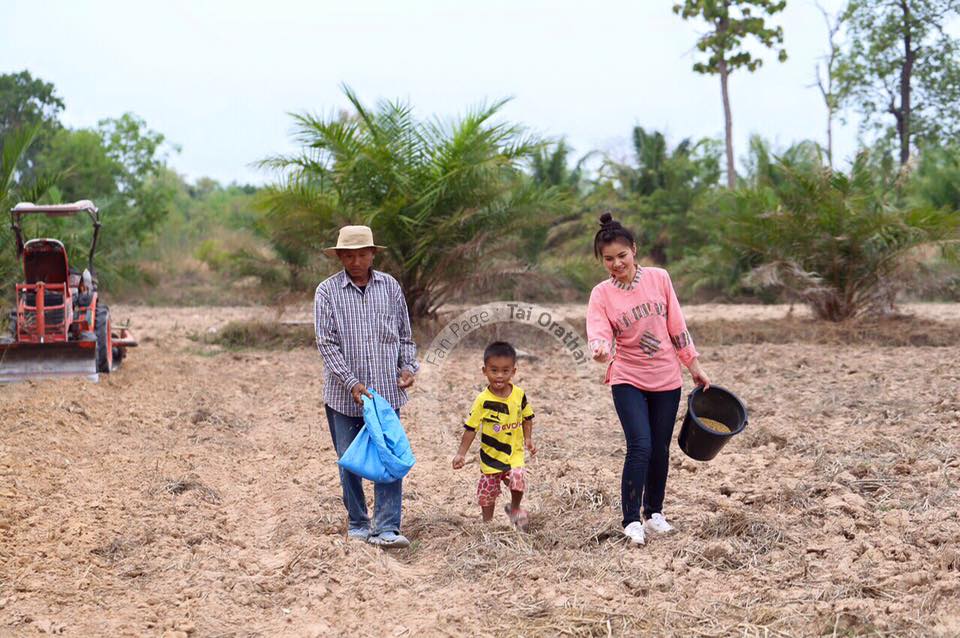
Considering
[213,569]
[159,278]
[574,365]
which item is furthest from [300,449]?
[159,278]

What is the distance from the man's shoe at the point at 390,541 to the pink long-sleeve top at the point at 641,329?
127 cm

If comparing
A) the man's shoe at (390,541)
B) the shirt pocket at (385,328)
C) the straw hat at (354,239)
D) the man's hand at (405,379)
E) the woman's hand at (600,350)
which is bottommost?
the man's shoe at (390,541)

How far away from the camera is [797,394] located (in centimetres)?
905

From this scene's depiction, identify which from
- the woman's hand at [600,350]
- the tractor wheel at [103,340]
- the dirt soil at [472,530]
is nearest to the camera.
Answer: the dirt soil at [472,530]

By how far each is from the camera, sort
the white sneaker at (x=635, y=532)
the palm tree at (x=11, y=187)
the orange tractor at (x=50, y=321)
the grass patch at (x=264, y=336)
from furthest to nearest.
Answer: the grass patch at (x=264, y=336) → the palm tree at (x=11, y=187) → the orange tractor at (x=50, y=321) → the white sneaker at (x=635, y=532)

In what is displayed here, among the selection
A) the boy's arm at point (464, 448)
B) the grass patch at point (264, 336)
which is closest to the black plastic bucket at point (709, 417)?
the boy's arm at point (464, 448)

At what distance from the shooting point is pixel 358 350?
4.96 meters

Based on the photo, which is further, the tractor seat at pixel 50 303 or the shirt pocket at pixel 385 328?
the tractor seat at pixel 50 303

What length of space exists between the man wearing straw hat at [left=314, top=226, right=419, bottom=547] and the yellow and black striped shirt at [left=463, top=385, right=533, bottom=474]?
1.31 feet

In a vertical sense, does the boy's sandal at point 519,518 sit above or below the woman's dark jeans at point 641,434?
below

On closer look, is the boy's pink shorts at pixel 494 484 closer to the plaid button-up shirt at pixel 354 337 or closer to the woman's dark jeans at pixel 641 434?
the woman's dark jeans at pixel 641 434

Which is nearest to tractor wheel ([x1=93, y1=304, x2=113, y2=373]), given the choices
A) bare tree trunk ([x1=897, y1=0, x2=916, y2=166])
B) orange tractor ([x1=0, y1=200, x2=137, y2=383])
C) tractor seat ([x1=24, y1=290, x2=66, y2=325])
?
orange tractor ([x1=0, y1=200, x2=137, y2=383])

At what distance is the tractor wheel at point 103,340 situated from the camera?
10.7m

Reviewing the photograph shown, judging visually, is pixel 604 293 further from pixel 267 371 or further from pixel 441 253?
pixel 441 253
